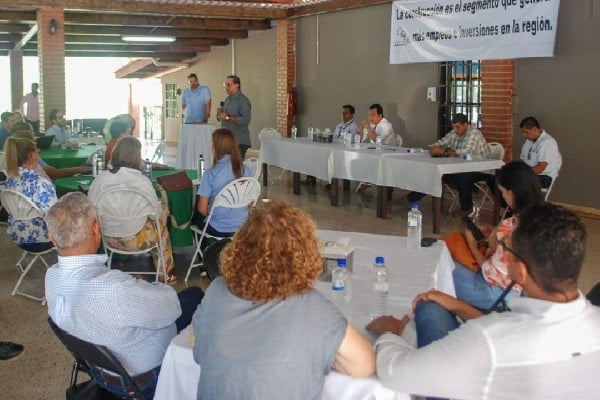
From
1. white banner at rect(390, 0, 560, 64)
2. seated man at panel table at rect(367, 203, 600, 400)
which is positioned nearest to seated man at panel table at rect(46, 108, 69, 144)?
white banner at rect(390, 0, 560, 64)

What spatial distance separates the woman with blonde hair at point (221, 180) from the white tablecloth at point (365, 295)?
1680 millimetres

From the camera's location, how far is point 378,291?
2.51 meters

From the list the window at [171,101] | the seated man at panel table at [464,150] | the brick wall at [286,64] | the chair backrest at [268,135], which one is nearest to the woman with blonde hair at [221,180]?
the seated man at panel table at [464,150]

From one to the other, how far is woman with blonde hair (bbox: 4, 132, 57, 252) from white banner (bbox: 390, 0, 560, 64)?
5.55m

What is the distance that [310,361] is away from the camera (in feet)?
5.85

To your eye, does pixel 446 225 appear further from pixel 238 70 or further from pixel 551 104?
pixel 238 70

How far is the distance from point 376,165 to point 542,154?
170cm

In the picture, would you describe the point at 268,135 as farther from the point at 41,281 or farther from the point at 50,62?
the point at 41,281

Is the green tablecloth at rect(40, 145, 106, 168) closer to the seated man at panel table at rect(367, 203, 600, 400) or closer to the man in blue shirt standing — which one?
the man in blue shirt standing

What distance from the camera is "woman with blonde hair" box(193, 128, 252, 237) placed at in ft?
16.4

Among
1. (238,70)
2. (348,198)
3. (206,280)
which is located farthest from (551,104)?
(238,70)

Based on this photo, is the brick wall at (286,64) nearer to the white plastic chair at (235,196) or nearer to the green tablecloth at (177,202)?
the green tablecloth at (177,202)

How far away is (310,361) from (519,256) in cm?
59

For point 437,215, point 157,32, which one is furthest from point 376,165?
point 157,32
